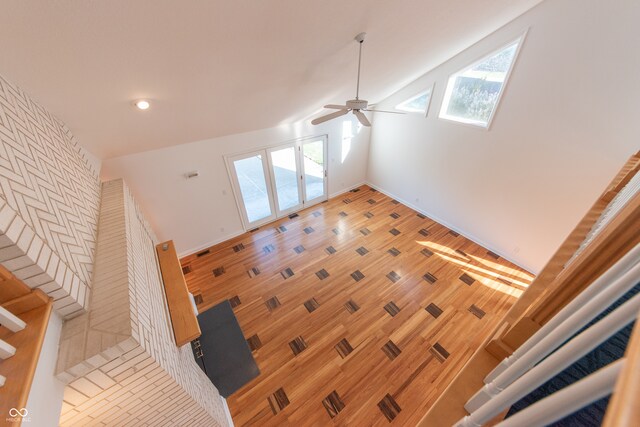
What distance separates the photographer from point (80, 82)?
1.70 metres

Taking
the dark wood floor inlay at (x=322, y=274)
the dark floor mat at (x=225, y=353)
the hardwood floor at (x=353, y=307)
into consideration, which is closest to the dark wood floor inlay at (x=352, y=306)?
the hardwood floor at (x=353, y=307)

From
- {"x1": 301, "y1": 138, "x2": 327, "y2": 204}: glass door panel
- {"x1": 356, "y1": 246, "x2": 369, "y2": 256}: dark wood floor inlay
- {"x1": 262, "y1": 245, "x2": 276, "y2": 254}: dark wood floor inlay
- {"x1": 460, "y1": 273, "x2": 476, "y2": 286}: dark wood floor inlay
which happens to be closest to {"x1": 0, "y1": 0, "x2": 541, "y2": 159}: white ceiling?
{"x1": 301, "y1": 138, "x2": 327, "y2": 204}: glass door panel

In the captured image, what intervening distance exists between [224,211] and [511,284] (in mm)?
5117

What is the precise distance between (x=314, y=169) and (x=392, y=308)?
3.57 m

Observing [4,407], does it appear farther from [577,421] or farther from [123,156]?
[123,156]

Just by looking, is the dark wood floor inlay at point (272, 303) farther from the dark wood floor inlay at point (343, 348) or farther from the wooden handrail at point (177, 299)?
the wooden handrail at point (177, 299)

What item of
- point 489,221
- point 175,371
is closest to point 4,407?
point 175,371

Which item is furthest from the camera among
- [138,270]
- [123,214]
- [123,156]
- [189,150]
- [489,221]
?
[489,221]

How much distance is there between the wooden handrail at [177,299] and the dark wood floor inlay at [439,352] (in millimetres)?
2741

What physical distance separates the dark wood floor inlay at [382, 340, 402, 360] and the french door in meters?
3.39

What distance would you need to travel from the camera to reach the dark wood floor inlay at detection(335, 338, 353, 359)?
3.06 meters

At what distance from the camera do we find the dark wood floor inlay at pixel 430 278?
3947mm

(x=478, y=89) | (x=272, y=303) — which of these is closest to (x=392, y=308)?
(x=272, y=303)

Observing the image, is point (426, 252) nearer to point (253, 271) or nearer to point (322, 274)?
point (322, 274)
